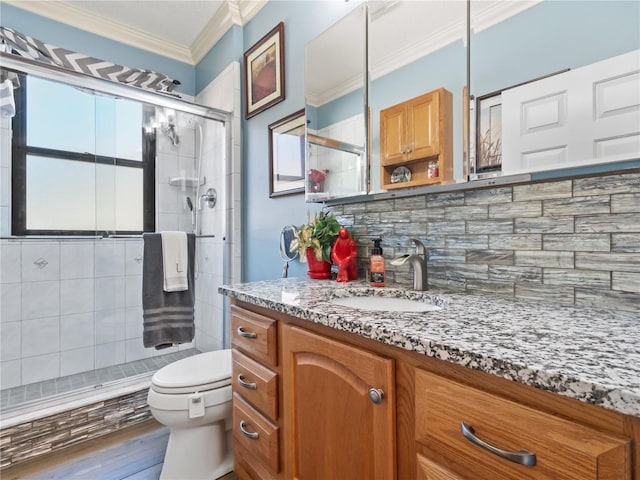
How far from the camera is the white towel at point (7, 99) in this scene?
1951 millimetres

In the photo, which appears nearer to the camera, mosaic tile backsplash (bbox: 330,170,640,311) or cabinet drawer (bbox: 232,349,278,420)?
mosaic tile backsplash (bbox: 330,170,640,311)

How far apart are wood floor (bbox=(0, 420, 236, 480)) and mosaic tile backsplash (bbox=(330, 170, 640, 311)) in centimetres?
136

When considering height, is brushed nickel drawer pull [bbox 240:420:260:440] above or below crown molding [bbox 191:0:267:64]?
below

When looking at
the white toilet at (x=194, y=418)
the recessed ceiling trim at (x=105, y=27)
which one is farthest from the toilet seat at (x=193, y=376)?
the recessed ceiling trim at (x=105, y=27)

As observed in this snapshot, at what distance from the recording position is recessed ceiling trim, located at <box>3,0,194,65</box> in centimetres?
224

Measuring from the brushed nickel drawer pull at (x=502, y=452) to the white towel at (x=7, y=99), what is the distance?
281cm

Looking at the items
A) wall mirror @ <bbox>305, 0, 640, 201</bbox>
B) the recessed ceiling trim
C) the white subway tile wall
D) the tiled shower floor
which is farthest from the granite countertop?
the recessed ceiling trim

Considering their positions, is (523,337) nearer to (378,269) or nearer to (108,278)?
(378,269)

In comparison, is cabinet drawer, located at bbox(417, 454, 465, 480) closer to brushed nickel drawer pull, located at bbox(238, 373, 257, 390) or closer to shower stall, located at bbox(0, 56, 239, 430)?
brushed nickel drawer pull, located at bbox(238, 373, 257, 390)

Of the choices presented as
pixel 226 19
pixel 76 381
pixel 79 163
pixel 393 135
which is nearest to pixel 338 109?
pixel 393 135

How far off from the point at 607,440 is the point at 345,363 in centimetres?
51

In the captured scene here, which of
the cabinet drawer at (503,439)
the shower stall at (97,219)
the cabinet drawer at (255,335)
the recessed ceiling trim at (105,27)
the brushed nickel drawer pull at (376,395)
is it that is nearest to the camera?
the cabinet drawer at (503,439)

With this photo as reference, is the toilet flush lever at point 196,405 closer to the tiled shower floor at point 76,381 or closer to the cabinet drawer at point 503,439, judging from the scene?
the tiled shower floor at point 76,381

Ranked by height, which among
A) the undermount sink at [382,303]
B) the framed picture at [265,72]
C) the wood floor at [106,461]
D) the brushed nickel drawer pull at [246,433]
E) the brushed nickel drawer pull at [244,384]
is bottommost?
the wood floor at [106,461]
